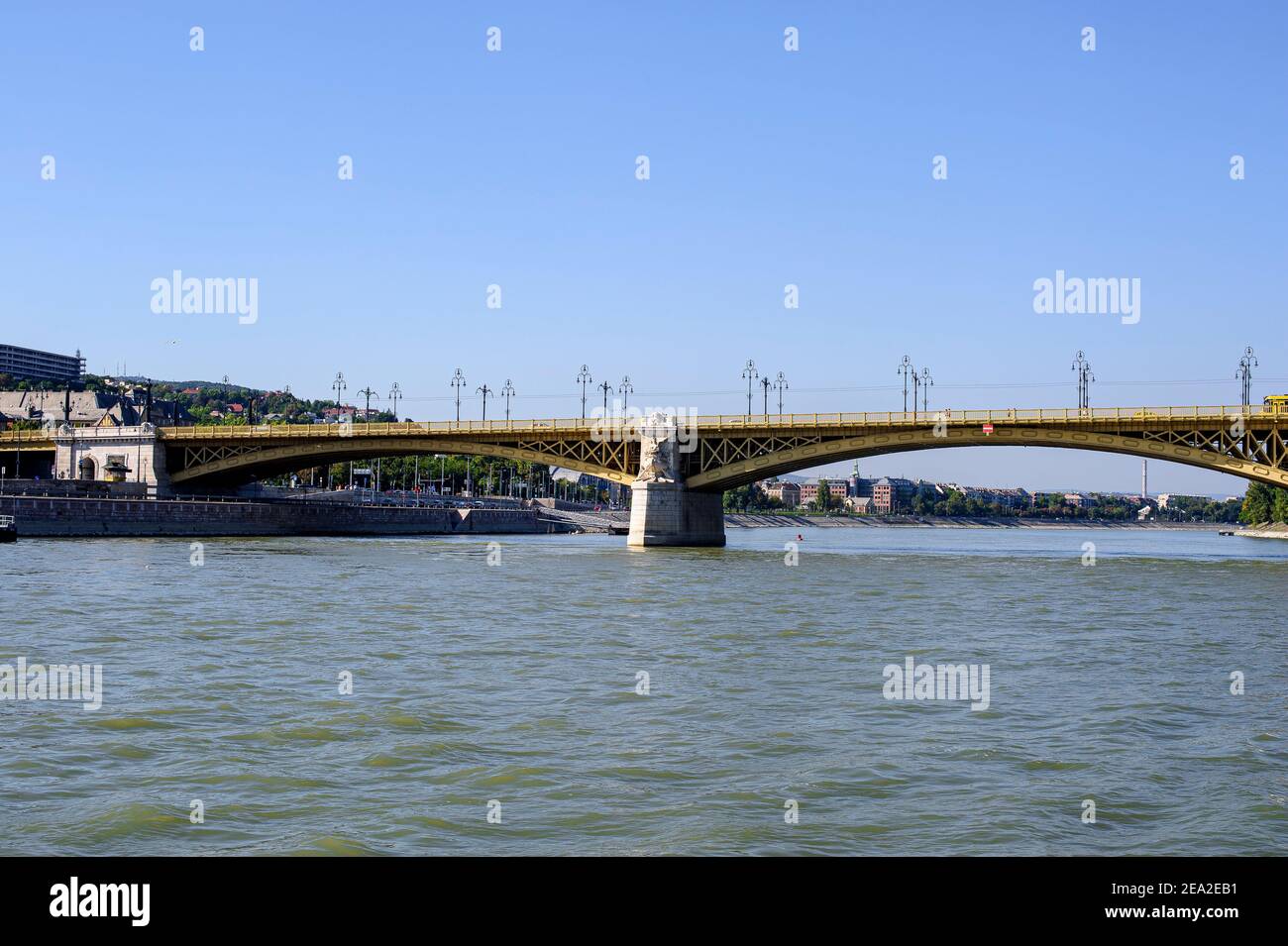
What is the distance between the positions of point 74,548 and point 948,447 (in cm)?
4694

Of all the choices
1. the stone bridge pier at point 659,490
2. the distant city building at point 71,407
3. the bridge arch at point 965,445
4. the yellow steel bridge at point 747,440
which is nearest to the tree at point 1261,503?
the yellow steel bridge at point 747,440

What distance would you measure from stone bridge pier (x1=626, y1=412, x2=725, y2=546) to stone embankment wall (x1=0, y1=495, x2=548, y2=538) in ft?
89.5

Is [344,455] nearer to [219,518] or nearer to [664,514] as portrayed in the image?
[219,518]

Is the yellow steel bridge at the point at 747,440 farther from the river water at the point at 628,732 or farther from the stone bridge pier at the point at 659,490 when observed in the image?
the river water at the point at 628,732

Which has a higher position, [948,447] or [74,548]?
[948,447]

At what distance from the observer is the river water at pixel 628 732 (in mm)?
10438

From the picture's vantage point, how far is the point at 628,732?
47.9 ft

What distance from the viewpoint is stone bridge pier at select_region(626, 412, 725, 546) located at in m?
77.5

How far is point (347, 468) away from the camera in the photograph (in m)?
175

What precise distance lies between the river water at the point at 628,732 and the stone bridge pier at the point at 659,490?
44.2 metres
